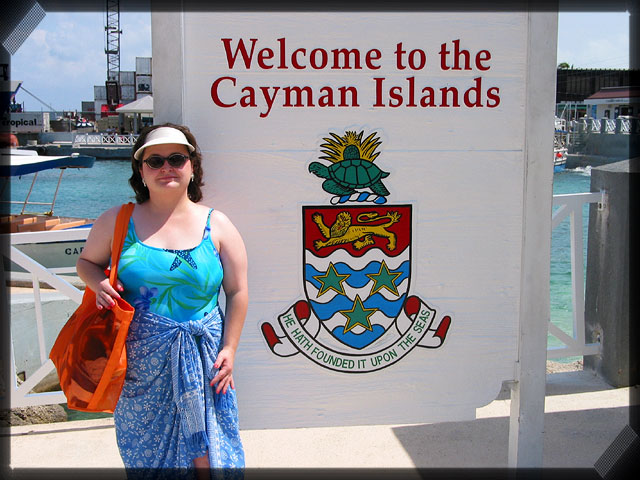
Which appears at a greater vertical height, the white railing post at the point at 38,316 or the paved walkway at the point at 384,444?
the white railing post at the point at 38,316

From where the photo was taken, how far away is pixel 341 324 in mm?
2793

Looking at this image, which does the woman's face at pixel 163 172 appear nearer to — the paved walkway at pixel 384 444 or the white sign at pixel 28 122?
the paved walkway at pixel 384 444

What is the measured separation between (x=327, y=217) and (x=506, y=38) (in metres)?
1.12

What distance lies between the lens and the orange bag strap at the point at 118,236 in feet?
7.34

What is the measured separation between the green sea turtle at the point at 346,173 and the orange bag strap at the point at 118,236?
0.80 metres

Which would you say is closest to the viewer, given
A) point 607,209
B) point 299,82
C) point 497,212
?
point 299,82

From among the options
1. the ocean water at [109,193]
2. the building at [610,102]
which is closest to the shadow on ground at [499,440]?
the ocean water at [109,193]

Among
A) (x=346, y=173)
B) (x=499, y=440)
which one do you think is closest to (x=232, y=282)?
(x=346, y=173)

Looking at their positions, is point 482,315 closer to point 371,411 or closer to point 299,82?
point 371,411

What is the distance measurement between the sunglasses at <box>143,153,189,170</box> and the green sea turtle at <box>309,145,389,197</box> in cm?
61

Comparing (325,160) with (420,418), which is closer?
(325,160)

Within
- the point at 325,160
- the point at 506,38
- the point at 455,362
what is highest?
the point at 506,38

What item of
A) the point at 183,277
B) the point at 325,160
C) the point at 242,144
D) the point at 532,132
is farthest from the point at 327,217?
the point at 532,132

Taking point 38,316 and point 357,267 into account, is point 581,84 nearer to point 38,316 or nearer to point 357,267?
point 38,316
